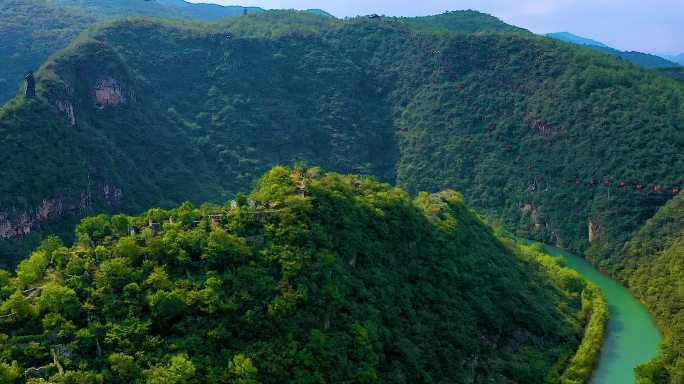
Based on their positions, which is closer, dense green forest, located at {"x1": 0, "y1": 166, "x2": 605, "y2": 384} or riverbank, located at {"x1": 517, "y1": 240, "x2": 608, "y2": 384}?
dense green forest, located at {"x1": 0, "y1": 166, "x2": 605, "y2": 384}

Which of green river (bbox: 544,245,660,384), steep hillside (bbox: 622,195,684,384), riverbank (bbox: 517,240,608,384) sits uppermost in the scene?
steep hillside (bbox: 622,195,684,384)

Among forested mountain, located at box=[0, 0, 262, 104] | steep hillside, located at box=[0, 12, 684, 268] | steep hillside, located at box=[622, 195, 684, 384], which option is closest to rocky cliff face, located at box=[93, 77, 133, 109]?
steep hillside, located at box=[0, 12, 684, 268]

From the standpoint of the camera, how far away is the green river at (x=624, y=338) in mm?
53281

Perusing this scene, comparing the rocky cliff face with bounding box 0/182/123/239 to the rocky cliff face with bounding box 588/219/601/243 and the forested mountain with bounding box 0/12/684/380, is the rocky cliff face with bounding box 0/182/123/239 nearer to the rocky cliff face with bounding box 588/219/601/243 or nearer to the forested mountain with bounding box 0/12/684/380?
the forested mountain with bounding box 0/12/684/380

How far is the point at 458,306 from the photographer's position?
48.6m

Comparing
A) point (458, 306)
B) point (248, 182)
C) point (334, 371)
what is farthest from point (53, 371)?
point (248, 182)

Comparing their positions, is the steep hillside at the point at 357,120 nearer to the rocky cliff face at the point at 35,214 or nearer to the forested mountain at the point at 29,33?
the rocky cliff face at the point at 35,214

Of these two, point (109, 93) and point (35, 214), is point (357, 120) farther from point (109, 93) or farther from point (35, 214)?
point (35, 214)

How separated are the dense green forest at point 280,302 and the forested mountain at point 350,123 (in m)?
34.5

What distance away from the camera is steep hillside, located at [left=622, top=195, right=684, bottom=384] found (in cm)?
4656

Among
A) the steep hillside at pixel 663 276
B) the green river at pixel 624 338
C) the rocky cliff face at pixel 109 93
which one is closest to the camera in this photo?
the steep hillside at pixel 663 276

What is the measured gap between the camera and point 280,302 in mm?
33656

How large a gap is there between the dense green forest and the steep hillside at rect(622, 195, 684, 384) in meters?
6.12

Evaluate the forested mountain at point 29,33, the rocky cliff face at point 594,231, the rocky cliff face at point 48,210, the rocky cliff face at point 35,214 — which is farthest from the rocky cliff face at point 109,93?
the rocky cliff face at point 594,231
